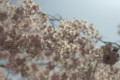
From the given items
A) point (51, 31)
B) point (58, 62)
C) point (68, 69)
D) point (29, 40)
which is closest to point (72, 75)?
point (68, 69)

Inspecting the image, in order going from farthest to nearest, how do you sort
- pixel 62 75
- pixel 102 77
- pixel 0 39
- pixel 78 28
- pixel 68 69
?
pixel 102 77 → pixel 78 28 → pixel 68 69 → pixel 62 75 → pixel 0 39

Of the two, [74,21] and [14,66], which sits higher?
[74,21]

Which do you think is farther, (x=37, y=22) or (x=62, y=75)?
(x=37, y=22)

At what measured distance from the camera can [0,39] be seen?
16.8 feet

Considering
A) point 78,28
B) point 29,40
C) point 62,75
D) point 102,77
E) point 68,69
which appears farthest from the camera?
point 102,77

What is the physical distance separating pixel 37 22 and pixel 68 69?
2.51m

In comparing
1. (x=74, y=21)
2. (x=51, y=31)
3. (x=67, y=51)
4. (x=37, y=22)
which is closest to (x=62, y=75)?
(x=67, y=51)

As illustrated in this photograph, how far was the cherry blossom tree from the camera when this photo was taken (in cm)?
523

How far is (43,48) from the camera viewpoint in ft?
18.9

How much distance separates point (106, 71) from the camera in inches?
361

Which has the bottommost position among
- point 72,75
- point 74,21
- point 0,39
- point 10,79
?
point 10,79

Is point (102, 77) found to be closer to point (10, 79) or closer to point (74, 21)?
point (74, 21)

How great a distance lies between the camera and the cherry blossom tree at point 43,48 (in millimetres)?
5227

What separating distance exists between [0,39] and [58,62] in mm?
2435
